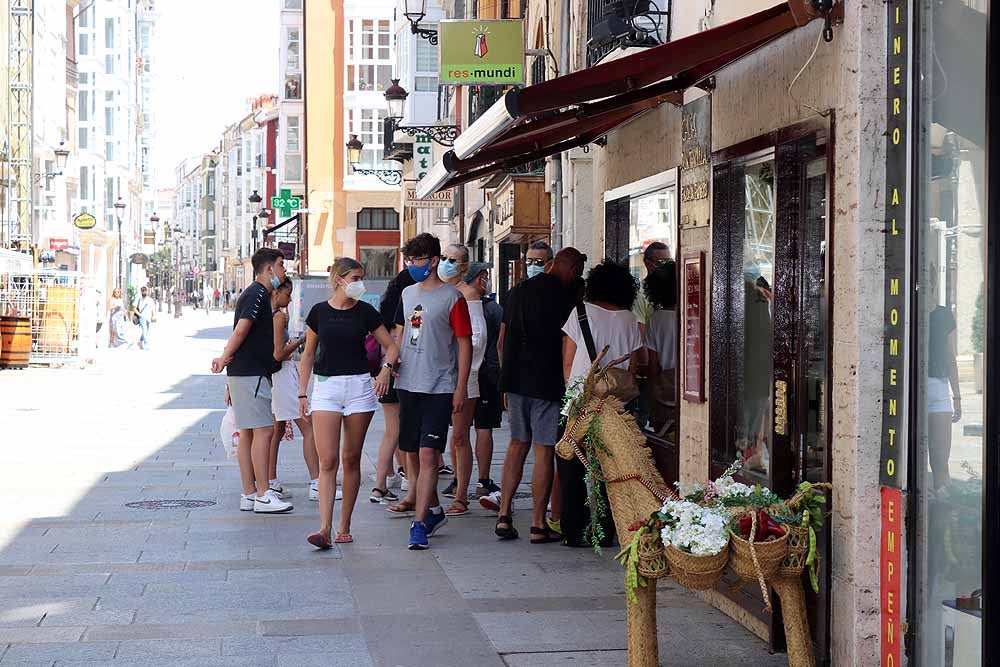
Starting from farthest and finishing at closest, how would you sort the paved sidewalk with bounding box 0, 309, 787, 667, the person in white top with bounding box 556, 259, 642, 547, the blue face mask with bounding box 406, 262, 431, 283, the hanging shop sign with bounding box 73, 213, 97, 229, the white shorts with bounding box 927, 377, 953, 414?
the hanging shop sign with bounding box 73, 213, 97, 229, the blue face mask with bounding box 406, 262, 431, 283, the person in white top with bounding box 556, 259, 642, 547, the paved sidewalk with bounding box 0, 309, 787, 667, the white shorts with bounding box 927, 377, 953, 414

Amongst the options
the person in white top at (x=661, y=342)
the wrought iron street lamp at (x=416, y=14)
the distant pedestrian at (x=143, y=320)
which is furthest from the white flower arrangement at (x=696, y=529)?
the distant pedestrian at (x=143, y=320)

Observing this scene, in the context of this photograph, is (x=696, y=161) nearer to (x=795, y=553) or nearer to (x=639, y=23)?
(x=639, y=23)

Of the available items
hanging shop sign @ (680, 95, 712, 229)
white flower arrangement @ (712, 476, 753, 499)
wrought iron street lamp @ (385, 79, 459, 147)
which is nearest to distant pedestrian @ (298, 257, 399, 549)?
hanging shop sign @ (680, 95, 712, 229)

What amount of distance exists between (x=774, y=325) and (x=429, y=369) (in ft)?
9.96

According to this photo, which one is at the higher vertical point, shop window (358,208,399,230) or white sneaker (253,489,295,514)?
shop window (358,208,399,230)

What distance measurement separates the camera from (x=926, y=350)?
16.6 feet

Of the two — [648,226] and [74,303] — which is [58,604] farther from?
[74,303]

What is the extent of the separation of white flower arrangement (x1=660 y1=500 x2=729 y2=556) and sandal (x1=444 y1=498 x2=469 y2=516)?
5.02 metres

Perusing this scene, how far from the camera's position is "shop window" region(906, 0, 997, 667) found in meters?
4.68

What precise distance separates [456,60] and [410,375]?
6.78m

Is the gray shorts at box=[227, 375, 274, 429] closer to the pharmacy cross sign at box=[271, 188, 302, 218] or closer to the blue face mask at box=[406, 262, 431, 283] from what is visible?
the blue face mask at box=[406, 262, 431, 283]

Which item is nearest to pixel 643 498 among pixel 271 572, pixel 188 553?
pixel 271 572

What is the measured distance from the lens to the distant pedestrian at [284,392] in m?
10.4

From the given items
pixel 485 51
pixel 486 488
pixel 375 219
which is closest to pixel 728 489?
pixel 486 488
